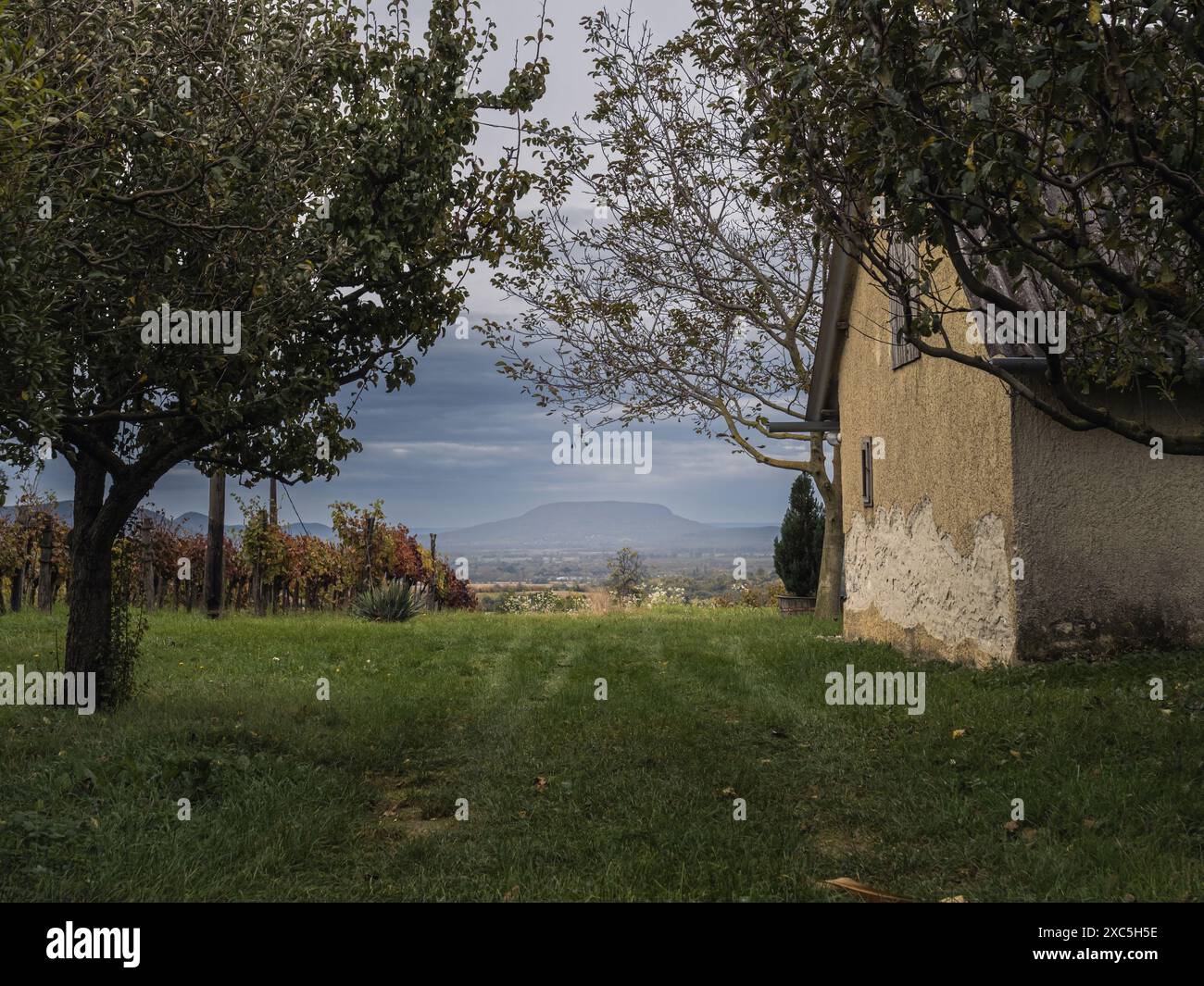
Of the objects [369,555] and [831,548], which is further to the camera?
[369,555]

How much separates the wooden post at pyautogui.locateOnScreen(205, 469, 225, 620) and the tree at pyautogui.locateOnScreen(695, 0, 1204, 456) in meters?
15.2

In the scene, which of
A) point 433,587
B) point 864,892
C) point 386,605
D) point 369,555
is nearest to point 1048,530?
point 864,892

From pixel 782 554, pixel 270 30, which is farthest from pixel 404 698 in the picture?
pixel 782 554

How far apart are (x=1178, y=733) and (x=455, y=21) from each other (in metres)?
8.56

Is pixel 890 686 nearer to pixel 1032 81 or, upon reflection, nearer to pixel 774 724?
pixel 774 724

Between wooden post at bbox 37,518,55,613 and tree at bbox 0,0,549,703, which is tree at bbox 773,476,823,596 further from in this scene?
wooden post at bbox 37,518,55,613

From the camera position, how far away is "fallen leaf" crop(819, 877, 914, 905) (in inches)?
178

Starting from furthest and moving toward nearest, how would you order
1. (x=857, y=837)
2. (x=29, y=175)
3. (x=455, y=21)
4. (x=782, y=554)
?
(x=782, y=554), (x=455, y=21), (x=857, y=837), (x=29, y=175)

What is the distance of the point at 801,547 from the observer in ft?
74.8

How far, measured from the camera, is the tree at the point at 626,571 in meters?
29.8

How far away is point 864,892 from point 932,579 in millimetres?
8165

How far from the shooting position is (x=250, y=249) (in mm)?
7145

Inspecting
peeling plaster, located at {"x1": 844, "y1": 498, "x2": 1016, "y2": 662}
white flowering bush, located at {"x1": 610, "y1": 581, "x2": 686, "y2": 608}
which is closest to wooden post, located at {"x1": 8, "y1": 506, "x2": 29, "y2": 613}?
white flowering bush, located at {"x1": 610, "y1": 581, "x2": 686, "y2": 608}

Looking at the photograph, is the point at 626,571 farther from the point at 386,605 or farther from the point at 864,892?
the point at 864,892
